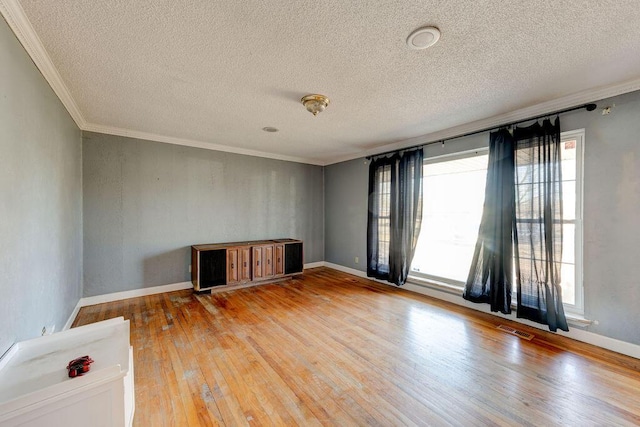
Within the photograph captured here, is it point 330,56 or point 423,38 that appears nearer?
point 423,38

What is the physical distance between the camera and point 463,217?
3.63 m

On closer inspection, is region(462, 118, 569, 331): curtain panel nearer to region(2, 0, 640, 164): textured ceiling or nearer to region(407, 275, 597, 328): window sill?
region(407, 275, 597, 328): window sill

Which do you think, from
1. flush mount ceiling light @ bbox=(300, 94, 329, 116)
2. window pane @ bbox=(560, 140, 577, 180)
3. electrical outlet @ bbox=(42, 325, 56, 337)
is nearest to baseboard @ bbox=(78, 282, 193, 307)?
electrical outlet @ bbox=(42, 325, 56, 337)

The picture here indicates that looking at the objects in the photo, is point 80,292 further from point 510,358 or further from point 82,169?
point 510,358

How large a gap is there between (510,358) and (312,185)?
14.9ft

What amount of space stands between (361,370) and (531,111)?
333 cm

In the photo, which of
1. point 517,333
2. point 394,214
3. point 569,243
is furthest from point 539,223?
point 394,214

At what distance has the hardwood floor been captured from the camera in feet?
5.45

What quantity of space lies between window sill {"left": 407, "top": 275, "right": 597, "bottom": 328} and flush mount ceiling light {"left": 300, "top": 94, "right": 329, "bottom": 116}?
306 cm

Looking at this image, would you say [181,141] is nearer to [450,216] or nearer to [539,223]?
[450,216]

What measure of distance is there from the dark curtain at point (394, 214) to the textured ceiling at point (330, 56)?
113 centimetres

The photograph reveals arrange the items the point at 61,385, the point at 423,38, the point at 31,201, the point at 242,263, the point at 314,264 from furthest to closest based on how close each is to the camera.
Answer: the point at 314,264
the point at 242,263
the point at 31,201
the point at 423,38
the point at 61,385

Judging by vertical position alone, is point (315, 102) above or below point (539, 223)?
above

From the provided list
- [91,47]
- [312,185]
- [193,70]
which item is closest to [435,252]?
[312,185]
